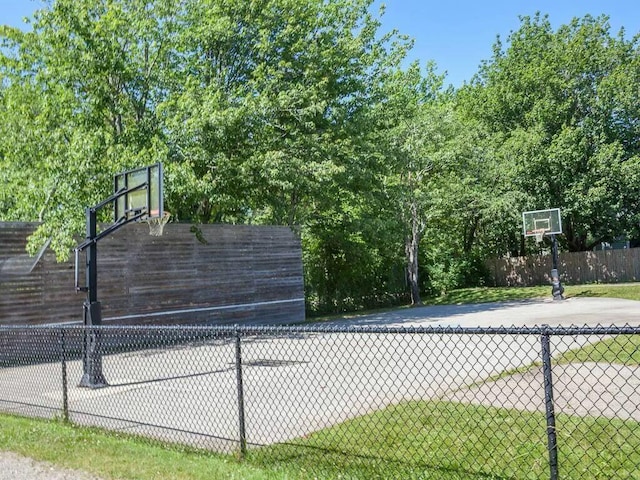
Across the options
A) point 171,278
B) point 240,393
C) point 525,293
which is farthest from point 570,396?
point 525,293

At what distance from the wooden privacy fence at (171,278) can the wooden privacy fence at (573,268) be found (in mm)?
15444

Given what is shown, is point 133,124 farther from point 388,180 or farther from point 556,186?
point 556,186

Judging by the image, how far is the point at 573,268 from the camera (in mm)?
27844

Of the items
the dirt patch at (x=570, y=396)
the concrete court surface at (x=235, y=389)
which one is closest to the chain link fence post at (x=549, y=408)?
the concrete court surface at (x=235, y=389)

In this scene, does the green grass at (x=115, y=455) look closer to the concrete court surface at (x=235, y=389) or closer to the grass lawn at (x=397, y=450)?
the grass lawn at (x=397, y=450)

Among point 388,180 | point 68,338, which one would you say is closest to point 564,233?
point 388,180

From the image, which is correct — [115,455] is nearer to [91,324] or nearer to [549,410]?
[549,410]

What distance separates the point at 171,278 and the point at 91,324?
21.3 feet

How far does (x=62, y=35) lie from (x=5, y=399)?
884 cm

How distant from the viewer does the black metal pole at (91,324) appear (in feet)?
25.6

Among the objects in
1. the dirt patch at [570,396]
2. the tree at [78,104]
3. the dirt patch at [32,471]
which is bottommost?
the dirt patch at [32,471]

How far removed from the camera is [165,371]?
914 centimetres

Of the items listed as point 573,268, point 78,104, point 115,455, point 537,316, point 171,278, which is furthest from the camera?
point 573,268

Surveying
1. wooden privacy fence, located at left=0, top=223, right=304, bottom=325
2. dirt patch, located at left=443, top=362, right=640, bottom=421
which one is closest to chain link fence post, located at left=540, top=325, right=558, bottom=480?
dirt patch, located at left=443, top=362, right=640, bottom=421
